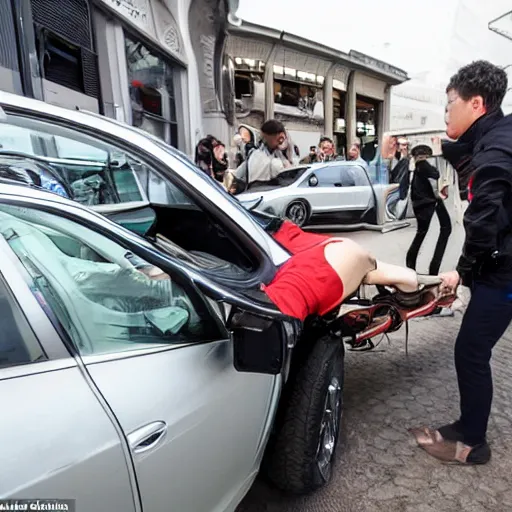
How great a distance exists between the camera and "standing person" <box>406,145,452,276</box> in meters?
4.81

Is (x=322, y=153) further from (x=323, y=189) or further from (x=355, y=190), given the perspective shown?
(x=355, y=190)

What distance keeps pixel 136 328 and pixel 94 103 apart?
284 cm

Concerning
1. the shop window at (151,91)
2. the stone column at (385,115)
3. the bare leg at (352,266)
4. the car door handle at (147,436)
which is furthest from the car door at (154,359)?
the stone column at (385,115)

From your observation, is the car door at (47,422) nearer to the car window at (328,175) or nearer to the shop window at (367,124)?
the car window at (328,175)

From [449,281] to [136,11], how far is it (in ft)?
11.3

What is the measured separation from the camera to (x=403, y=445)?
7.47ft

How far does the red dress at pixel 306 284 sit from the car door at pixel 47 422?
633mm

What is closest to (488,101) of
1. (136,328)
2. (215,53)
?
(136,328)

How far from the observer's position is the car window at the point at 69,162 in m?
1.57

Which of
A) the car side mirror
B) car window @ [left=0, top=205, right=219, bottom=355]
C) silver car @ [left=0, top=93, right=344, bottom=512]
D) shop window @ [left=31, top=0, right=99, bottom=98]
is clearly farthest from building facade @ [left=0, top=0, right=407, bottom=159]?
the car side mirror

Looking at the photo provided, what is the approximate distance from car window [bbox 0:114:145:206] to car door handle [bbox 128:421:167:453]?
2.99 feet

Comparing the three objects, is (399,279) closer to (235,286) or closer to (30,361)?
(235,286)

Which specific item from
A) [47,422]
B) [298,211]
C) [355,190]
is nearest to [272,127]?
[298,211]

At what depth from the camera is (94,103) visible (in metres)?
3.43
